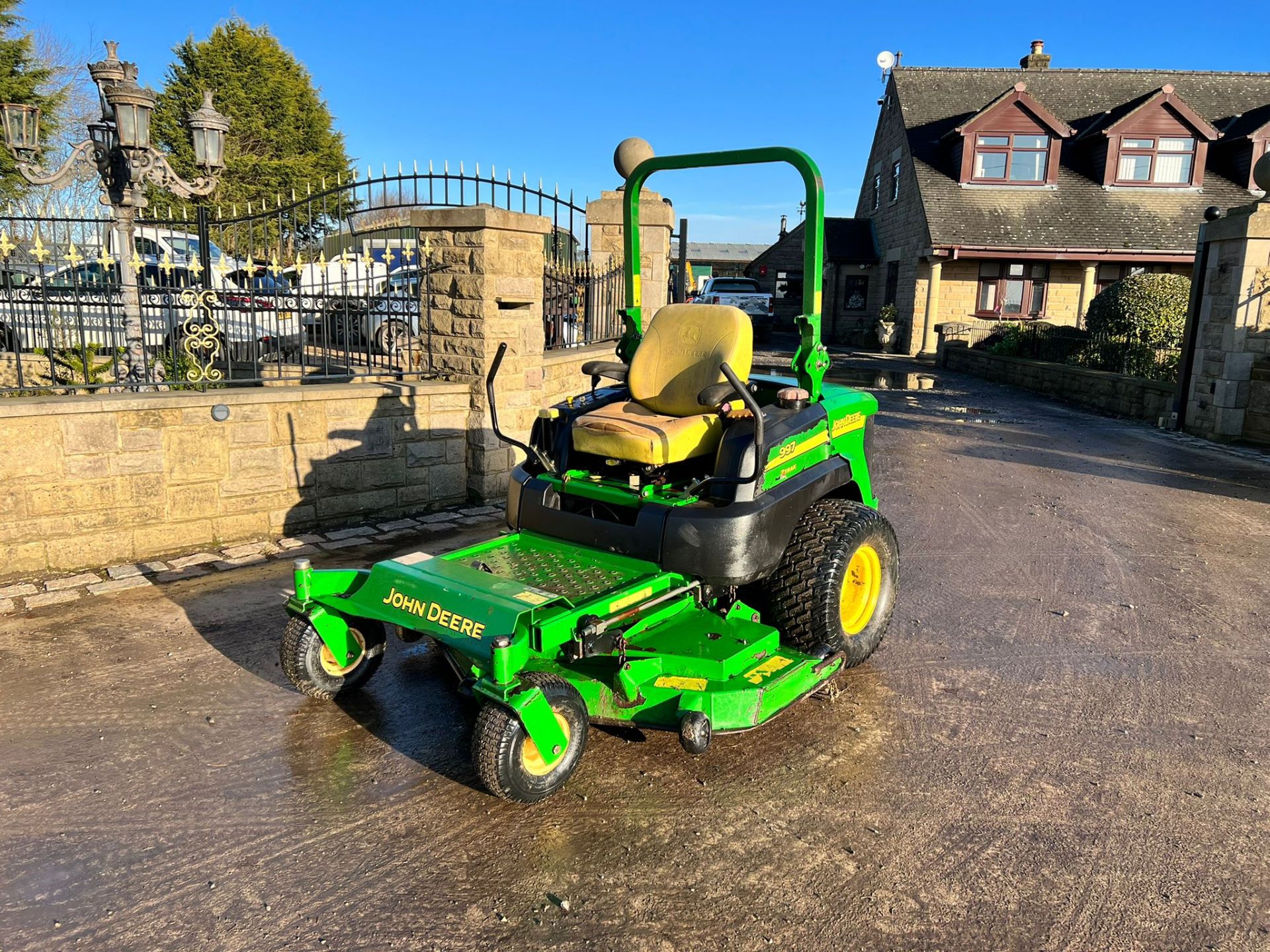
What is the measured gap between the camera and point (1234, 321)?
10375mm

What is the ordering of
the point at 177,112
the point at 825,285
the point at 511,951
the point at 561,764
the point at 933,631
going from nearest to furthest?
1. the point at 511,951
2. the point at 561,764
3. the point at 933,631
4. the point at 825,285
5. the point at 177,112

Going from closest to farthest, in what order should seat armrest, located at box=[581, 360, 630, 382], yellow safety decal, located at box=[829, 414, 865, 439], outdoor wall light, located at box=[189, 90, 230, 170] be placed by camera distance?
1. yellow safety decal, located at box=[829, 414, 865, 439]
2. seat armrest, located at box=[581, 360, 630, 382]
3. outdoor wall light, located at box=[189, 90, 230, 170]

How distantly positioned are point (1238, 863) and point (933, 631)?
6.66ft

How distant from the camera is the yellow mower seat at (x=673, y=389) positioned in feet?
13.0

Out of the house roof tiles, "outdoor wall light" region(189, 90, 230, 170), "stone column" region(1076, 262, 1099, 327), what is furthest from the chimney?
"outdoor wall light" region(189, 90, 230, 170)

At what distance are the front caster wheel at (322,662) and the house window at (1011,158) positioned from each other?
950 inches

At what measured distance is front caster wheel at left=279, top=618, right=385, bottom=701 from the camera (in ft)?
12.3

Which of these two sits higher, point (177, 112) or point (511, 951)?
point (177, 112)

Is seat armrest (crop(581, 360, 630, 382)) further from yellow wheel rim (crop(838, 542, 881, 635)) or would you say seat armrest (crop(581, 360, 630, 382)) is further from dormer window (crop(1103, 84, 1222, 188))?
dormer window (crop(1103, 84, 1222, 188))

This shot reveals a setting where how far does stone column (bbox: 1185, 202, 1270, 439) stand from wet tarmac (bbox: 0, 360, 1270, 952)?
6.58 meters

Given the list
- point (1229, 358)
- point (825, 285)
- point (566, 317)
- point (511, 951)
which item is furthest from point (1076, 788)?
point (825, 285)

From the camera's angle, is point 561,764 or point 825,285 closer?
point 561,764

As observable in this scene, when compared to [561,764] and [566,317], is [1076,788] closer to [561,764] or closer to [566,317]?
[561,764]

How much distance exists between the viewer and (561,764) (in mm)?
3111
